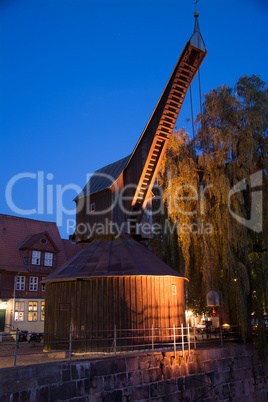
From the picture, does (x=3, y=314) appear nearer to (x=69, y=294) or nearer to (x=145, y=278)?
(x=69, y=294)

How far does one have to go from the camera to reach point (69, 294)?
54.2ft

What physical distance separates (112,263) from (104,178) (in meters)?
5.34

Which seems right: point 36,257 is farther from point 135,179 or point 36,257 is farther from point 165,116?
point 165,116

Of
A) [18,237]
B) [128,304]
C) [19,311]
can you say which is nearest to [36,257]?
[18,237]

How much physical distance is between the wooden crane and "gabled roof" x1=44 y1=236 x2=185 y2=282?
699 mm

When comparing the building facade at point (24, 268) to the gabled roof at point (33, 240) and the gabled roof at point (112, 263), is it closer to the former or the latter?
the gabled roof at point (33, 240)

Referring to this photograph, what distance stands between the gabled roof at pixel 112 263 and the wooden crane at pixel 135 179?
699mm

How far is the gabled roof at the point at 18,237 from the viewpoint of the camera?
29719 millimetres

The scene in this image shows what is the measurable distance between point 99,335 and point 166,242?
6889 mm

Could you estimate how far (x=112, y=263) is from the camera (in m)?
16.9

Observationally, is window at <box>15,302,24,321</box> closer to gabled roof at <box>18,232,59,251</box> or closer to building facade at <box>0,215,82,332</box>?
building facade at <box>0,215,82,332</box>

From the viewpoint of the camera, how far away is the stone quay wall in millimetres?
10164

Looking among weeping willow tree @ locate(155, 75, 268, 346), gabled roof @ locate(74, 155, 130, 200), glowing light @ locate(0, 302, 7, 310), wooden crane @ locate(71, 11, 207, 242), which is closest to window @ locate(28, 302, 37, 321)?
glowing light @ locate(0, 302, 7, 310)

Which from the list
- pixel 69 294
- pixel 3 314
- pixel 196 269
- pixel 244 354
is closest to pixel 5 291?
pixel 3 314
